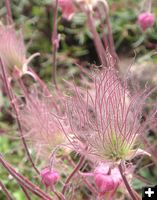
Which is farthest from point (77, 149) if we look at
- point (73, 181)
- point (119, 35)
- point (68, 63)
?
point (119, 35)

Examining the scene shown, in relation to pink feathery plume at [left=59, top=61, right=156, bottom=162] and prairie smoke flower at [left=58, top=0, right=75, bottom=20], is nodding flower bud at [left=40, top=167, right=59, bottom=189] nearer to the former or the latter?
pink feathery plume at [left=59, top=61, right=156, bottom=162]

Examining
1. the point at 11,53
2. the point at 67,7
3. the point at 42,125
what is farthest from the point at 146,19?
the point at 42,125

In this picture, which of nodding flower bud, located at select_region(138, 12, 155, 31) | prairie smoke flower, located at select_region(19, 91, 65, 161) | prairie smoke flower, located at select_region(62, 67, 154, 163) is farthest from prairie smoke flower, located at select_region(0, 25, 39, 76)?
prairie smoke flower, located at select_region(62, 67, 154, 163)

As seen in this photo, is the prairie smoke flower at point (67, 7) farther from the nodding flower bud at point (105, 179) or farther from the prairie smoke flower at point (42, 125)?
the nodding flower bud at point (105, 179)

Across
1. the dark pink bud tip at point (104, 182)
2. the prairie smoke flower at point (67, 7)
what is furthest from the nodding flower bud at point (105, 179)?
the prairie smoke flower at point (67, 7)

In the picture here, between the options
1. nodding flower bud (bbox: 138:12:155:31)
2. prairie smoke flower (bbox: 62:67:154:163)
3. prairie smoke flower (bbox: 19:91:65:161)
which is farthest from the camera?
nodding flower bud (bbox: 138:12:155:31)

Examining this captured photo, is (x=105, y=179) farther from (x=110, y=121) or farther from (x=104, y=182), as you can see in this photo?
(x=110, y=121)

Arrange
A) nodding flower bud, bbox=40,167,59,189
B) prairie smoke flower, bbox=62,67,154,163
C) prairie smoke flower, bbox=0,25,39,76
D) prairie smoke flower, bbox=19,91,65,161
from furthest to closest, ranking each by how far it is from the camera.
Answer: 1. prairie smoke flower, bbox=0,25,39,76
2. prairie smoke flower, bbox=19,91,65,161
3. nodding flower bud, bbox=40,167,59,189
4. prairie smoke flower, bbox=62,67,154,163
